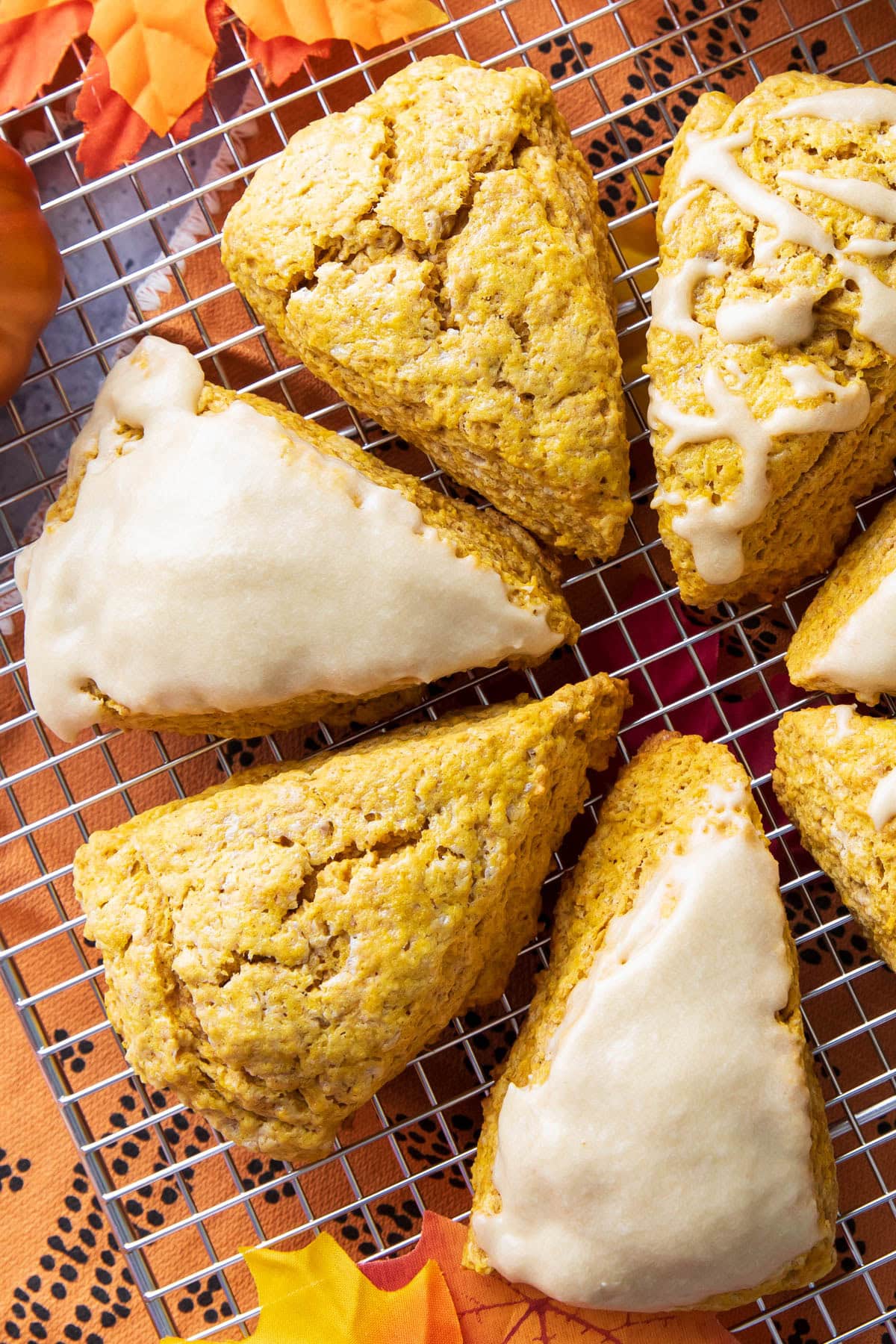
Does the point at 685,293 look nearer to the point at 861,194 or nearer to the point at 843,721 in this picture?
the point at 861,194

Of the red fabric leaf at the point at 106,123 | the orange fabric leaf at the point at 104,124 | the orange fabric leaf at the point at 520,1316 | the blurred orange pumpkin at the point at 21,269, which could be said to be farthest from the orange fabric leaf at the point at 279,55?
the orange fabric leaf at the point at 520,1316

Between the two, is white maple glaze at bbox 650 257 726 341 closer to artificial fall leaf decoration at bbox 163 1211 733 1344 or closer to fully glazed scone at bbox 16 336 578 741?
fully glazed scone at bbox 16 336 578 741

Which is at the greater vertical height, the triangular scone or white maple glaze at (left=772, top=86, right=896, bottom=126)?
white maple glaze at (left=772, top=86, right=896, bottom=126)

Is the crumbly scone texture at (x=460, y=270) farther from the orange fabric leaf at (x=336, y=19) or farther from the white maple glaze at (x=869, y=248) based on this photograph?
the white maple glaze at (x=869, y=248)

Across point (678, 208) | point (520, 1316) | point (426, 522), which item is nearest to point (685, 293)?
point (678, 208)

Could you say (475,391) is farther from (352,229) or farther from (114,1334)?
(114,1334)

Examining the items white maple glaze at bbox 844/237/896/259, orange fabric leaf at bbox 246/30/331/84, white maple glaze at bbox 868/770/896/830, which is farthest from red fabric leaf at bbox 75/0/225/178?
white maple glaze at bbox 868/770/896/830
